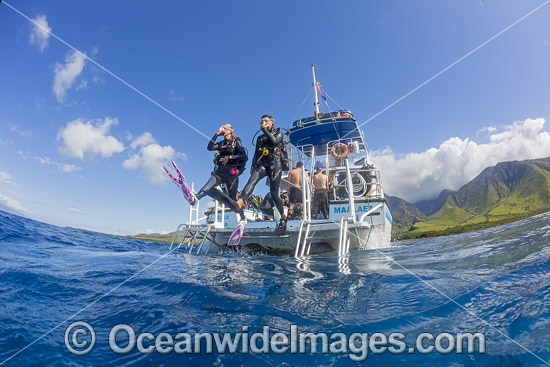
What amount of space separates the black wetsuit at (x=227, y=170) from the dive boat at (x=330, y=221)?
4.35 feet

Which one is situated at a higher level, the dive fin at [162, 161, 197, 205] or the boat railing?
the boat railing

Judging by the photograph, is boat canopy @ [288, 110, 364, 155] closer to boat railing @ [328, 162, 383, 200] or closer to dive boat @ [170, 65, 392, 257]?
dive boat @ [170, 65, 392, 257]

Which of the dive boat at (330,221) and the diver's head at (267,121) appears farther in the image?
the dive boat at (330,221)

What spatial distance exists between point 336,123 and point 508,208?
193 feet

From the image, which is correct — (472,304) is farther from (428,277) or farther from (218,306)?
Result: (218,306)

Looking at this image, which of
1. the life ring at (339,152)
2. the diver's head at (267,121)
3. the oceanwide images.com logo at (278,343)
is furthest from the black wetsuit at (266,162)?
the life ring at (339,152)

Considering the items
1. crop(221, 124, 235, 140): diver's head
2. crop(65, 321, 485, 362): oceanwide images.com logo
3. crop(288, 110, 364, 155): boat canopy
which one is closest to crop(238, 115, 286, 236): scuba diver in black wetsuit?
crop(221, 124, 235, 140): diver's head

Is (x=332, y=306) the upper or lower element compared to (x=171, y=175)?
lower

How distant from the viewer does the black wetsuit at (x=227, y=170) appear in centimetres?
534

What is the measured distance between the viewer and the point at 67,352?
1.48 meters

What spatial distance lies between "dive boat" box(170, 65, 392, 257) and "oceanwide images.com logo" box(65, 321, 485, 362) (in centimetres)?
404

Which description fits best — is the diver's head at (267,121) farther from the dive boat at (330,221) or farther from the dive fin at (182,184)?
the dive fin at (182,184)

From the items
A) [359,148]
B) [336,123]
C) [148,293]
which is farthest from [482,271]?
[336,123]

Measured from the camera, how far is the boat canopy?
1302cm
